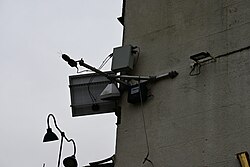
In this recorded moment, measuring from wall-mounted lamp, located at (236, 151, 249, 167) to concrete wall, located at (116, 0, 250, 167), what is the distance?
12 cm

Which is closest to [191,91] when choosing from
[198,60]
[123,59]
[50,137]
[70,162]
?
[198,60]

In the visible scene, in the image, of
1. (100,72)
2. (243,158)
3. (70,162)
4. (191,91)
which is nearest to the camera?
(243,158)

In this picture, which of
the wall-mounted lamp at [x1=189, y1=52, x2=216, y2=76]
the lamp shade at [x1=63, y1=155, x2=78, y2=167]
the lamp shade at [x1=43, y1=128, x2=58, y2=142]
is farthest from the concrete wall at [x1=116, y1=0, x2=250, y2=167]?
the lamp shade at [x1=43, y1=128, x2=58, y2=142]

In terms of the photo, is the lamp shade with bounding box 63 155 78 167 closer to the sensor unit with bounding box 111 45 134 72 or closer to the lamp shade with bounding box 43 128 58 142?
the lamp shade with bounding box 43 128 58 142

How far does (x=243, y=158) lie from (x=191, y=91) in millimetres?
1220

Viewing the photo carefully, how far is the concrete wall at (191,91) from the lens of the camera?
228 inches

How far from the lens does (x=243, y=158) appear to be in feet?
17.5

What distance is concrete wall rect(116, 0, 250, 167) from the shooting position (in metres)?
5.78

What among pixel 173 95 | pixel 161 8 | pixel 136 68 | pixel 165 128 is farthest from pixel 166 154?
pixel 161 8

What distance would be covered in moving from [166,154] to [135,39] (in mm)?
1853

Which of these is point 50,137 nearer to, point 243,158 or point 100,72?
point 100,72

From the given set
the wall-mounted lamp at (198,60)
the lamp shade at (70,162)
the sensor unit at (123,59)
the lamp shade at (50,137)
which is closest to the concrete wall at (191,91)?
the wall-mounted lamp at (198,60)

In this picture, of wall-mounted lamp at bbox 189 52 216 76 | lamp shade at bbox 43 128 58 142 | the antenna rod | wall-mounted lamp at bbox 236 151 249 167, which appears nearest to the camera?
wall-mounted lamp at bbox 236 151 249 167

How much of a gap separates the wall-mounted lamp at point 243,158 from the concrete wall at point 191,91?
120 millimetres
